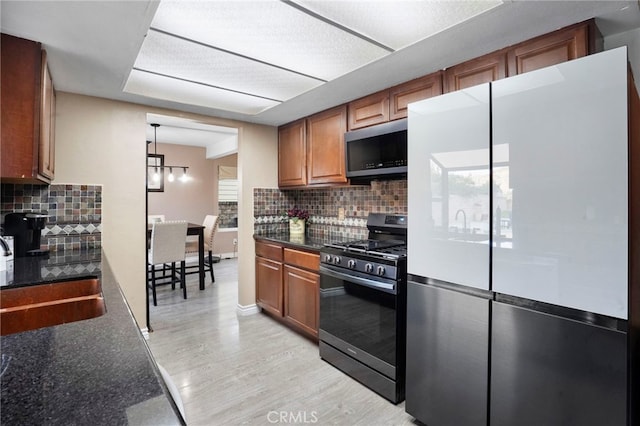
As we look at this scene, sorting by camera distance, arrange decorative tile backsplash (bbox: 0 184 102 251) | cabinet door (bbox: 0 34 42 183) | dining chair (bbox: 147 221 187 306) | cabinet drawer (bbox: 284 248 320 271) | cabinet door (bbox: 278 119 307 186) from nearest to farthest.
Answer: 1. cabinet door (bbox: 0 34 42 183)
2. decorative tile backsplash (bbox: 0 184 102 251)
3. cabinet drawer (bbox: 284 248 320 271)
4. cabinet door (bbox: 278 119 307 186)
5. dining chair (bbox: 147 221 187 306)

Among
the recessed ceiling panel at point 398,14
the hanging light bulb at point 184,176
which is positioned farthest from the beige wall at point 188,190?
the recessed ceiling panel at point 398,14

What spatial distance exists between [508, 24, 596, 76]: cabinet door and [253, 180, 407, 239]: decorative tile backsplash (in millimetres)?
1197

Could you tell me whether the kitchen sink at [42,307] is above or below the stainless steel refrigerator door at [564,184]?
below

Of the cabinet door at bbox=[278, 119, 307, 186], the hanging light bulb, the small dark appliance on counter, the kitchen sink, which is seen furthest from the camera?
the hanging light bulb

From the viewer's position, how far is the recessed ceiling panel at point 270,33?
4.89 feet

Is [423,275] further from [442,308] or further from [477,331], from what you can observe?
[477,331]

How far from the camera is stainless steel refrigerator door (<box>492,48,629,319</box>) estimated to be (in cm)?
113

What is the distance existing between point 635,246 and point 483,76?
3.89 feet

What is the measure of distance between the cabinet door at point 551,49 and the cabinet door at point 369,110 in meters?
0.89

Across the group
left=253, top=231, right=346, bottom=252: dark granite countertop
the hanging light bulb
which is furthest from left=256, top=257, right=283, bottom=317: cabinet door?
the hanging light bulb

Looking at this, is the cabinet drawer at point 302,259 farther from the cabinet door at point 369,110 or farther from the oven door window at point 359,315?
the cabinet door at point 369,110

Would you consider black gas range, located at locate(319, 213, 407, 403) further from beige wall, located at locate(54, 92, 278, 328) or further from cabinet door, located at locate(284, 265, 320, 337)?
beige wall, located at locate(54, 92, 278, 328)

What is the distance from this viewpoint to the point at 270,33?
5.57 feet

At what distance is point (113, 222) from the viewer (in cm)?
272
